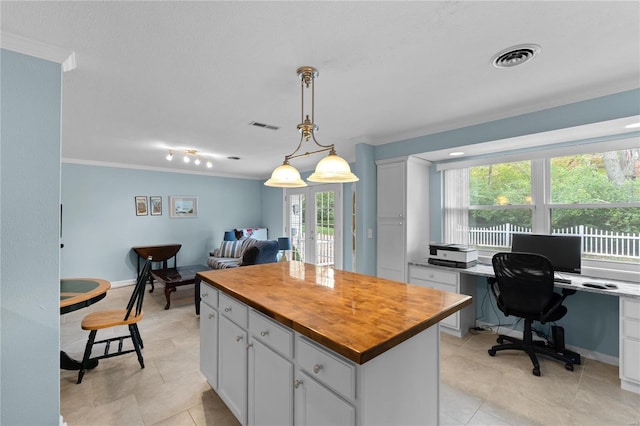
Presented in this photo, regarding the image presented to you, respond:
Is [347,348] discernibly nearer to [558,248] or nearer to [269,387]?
[269,387]

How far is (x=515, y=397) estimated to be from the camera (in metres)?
2.17

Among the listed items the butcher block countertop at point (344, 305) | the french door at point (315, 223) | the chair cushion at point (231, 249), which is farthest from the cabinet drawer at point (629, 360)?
the chair cushion at point (231, 249)

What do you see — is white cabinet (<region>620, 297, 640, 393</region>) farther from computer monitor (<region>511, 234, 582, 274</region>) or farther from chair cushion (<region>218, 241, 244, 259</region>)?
chair cushion (<region>218, 241, 244, 259</region>)

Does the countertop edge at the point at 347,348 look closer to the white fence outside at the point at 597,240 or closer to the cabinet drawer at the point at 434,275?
the cabinet drawer at the point at 434,275

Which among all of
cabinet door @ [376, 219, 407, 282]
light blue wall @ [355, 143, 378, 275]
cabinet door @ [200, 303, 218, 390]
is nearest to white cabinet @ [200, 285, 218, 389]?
cabinet door @ [200, 303, 218, 390]

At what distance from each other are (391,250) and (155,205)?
4.98 m

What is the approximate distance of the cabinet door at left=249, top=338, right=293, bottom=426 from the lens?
53.8 inches

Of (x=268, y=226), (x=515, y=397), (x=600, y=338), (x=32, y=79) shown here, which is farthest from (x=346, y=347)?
(x=268, y=226)

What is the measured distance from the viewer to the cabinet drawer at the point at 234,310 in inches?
67.4

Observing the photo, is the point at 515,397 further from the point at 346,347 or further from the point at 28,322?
the point at 28,322

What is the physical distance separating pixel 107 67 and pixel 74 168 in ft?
14.2

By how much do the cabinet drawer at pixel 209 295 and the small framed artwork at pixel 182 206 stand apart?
455 centimetres

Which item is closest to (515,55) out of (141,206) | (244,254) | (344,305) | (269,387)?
(344,305)

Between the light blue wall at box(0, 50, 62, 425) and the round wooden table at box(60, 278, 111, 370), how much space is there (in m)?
0.52
